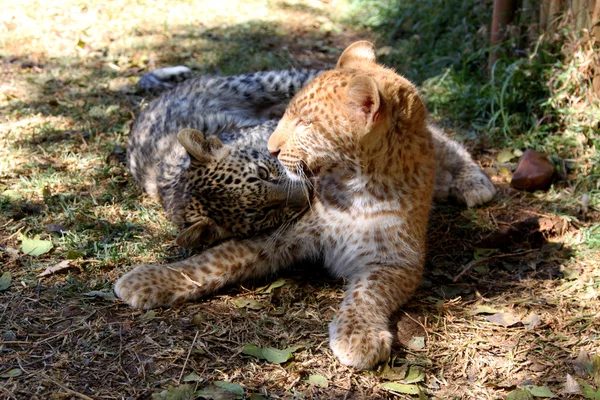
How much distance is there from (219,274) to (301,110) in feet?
4.15

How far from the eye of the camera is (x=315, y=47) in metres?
9.33

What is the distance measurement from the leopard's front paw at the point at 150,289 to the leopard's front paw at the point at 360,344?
3.58ft

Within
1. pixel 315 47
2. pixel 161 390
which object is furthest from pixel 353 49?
pixel 315 47

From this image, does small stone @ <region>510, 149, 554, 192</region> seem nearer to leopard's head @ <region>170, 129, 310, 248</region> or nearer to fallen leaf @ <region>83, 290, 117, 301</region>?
leopard's head @ <region>170, 129, 310, 248</region>

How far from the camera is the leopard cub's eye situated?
475 cm

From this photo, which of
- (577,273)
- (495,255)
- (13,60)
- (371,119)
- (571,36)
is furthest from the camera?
(13,60)

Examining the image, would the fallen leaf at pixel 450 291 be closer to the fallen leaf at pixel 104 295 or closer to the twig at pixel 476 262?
the twig at pixel 476 262

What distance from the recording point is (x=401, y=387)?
11.8 feet

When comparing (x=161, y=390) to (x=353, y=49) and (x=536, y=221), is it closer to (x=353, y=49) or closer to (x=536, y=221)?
(x=353, y=49)

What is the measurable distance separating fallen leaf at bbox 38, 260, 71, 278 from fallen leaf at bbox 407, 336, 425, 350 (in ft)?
8.08

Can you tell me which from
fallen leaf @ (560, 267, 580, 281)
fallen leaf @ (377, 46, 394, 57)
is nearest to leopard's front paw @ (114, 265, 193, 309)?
fallen leaf @ (560, 267, 580, 281)

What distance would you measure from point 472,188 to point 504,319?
1.63 meters

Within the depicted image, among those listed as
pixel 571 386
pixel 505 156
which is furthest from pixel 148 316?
pixel 505 156

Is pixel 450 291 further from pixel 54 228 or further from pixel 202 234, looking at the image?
pixel 54 228
